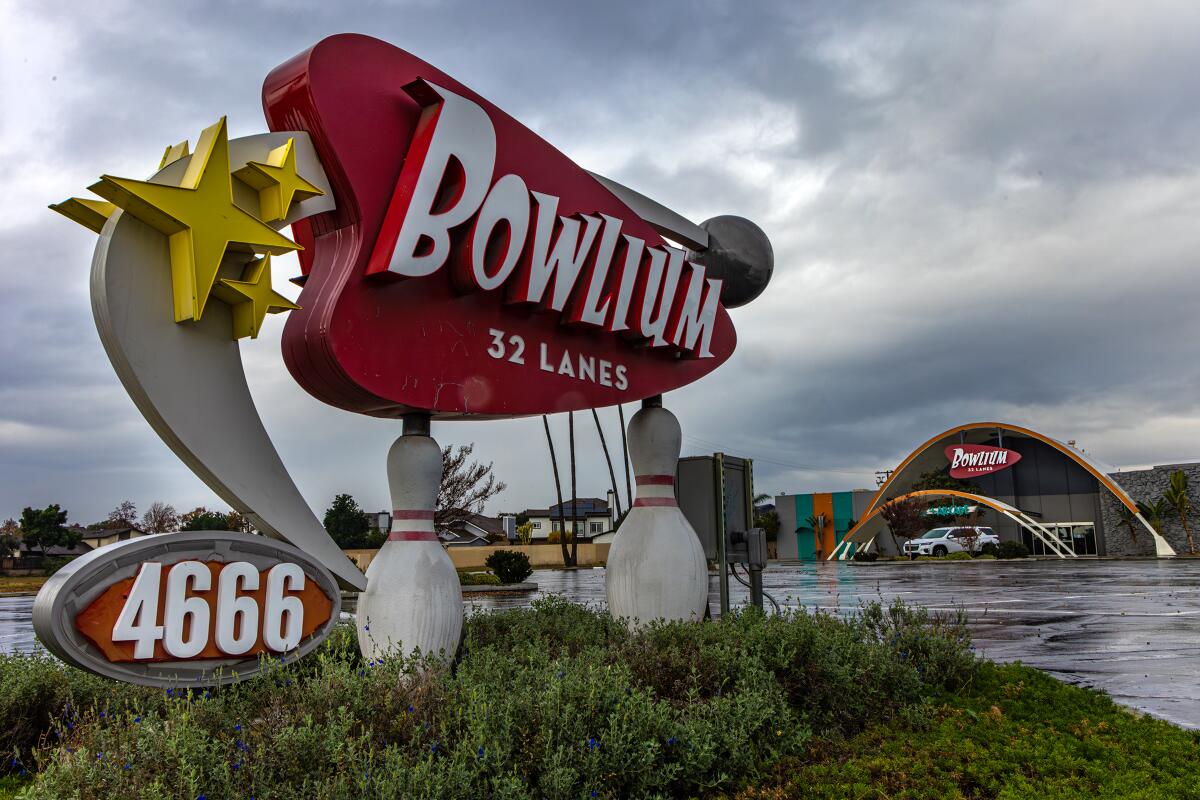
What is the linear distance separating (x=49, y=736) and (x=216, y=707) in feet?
6.79

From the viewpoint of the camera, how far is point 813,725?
514 cm

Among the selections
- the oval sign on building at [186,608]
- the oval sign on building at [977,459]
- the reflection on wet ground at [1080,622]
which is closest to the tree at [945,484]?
the oval sign on building at [977,459]

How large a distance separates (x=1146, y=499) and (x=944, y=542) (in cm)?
938

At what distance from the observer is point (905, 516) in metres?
43.1

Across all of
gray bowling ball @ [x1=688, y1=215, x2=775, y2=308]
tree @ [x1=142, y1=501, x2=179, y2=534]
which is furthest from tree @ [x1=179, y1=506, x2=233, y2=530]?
gray bowling ball @ [x1=688, y1=215, x2=775, y2=308]

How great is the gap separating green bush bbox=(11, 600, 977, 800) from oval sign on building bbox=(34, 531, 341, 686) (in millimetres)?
208

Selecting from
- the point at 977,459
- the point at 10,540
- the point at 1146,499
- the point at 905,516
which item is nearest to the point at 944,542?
the point at 905,516

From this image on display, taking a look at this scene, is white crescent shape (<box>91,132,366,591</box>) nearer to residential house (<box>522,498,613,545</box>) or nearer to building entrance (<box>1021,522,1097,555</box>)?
building entrance (<box>1021,522,1097,555</box>)

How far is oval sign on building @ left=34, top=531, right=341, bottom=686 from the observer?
4125 mm

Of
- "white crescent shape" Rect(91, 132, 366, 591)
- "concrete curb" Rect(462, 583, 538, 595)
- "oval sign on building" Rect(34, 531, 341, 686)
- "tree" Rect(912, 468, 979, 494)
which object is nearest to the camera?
"oval sign on building" Rect(34, 531, 341, 686)

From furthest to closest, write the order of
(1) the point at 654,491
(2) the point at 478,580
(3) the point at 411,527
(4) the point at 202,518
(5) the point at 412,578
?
1. (4) the point at 202,518
2. (2) the point at 478,580
3. (1) the point at 654,491
4. (3) the point at 411,527
5. (5) the point at 412,578

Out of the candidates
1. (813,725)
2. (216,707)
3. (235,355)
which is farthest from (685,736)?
(235,355)

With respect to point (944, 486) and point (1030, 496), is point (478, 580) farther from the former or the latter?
point (1030, 496)

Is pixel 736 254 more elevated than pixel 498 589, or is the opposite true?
pixel 736 254
